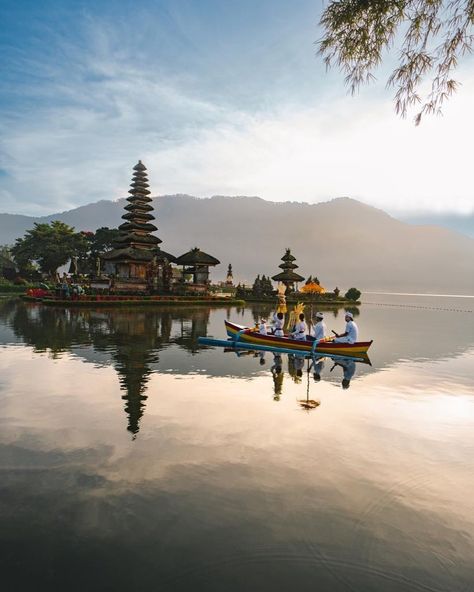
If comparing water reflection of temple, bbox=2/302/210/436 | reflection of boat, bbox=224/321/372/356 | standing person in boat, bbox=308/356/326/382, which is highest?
reflection of boat, bbox=224/321/372/356

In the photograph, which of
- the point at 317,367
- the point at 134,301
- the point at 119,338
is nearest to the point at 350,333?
the point at 317,367

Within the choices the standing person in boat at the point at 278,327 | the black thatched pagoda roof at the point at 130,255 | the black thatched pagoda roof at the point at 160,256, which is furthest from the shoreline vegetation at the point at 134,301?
the standing person in boat at the point at 278,327

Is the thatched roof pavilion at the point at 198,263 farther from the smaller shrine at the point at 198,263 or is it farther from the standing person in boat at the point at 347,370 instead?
the standing person in boat at the point at 347,370

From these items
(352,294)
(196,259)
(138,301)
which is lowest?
(138,301)

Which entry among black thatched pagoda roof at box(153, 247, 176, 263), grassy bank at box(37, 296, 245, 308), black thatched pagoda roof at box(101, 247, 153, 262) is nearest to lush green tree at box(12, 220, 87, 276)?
black thatched pagoda roof at box(101, 247, 153, 262)

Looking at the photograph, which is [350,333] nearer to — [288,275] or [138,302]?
[138,302]

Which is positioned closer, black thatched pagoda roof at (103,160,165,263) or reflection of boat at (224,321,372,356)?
reflection of boat at (224,321,372,356)

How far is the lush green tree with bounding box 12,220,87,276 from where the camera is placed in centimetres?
6253

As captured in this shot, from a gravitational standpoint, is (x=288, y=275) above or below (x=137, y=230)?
below

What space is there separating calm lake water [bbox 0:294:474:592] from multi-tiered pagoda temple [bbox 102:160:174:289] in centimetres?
3716

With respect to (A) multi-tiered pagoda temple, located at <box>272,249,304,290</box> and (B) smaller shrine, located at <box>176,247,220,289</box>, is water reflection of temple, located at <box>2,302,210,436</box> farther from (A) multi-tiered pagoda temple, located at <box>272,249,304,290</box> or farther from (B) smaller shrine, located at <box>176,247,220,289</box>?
(A) multi-tiered pagoda temple, located at <box>272,249,304,290</box>

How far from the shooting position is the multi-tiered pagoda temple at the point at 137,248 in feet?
160

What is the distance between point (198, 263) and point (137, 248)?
9074mm

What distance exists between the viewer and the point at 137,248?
52.6 m
